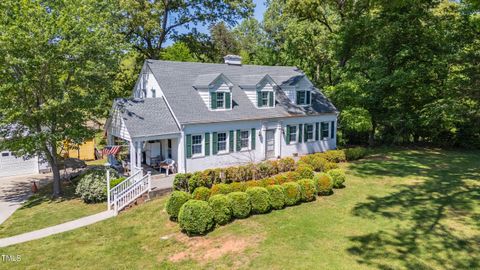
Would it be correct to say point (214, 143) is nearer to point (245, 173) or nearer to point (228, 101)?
point (228, 101)

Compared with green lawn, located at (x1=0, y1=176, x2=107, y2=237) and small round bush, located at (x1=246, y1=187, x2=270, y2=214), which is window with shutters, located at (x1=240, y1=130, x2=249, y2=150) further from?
green lawn, located at (x1=0, y1=176, x2=107, y2=237)

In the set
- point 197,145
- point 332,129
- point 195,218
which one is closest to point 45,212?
point 195,218

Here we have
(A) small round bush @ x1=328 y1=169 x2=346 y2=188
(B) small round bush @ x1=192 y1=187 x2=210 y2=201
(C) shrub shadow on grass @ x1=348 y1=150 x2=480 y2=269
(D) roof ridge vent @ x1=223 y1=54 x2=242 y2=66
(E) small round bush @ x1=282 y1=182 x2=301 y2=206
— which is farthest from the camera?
(D) roof ridge vent @ x1=223 y1=54 x2=242 y2=66

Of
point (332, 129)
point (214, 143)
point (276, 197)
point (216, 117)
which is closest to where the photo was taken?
point (276, 197)

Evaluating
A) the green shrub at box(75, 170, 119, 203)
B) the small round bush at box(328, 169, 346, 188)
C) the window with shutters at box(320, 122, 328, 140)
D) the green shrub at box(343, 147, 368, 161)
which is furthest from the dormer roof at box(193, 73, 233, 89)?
the green shrub at box(343, 147, 368, 161)

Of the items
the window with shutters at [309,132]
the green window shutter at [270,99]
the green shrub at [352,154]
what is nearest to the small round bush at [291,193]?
the green shrub at [352,154]

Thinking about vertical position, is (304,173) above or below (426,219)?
above

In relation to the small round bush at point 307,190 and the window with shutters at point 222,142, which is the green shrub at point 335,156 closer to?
the window with shutters at point 222,142
